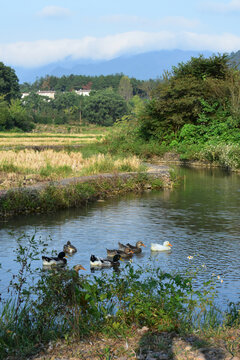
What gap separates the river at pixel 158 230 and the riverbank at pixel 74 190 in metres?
0.51

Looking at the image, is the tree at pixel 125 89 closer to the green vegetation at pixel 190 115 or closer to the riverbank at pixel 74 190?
the green vegetation at pixel 190 115

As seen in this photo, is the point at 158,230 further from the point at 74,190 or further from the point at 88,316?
the point at 88,316

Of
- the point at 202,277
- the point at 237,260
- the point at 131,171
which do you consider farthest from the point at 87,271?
the point at 131,171

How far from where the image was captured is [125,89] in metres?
166

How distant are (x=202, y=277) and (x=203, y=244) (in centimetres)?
315

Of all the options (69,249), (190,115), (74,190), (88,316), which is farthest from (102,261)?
(190,115)

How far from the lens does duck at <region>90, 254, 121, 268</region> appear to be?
10617 millimetres

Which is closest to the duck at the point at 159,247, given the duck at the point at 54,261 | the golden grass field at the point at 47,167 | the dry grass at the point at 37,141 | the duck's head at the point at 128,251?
the duck's head at the point at 128,251

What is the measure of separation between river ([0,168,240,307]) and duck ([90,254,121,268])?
0.20m

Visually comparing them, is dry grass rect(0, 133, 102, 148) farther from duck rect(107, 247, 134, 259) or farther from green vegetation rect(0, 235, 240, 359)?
green vegetation rect(0, 235, 240, 359)

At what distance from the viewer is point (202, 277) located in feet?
32.3

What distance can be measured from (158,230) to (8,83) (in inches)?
3805

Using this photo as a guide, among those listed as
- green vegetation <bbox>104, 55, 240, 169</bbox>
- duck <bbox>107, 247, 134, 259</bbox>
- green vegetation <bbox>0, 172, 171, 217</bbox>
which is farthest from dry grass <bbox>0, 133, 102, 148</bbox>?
duck <bbox>107, 247, 134, 259</bbox>

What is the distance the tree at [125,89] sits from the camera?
165625mm
